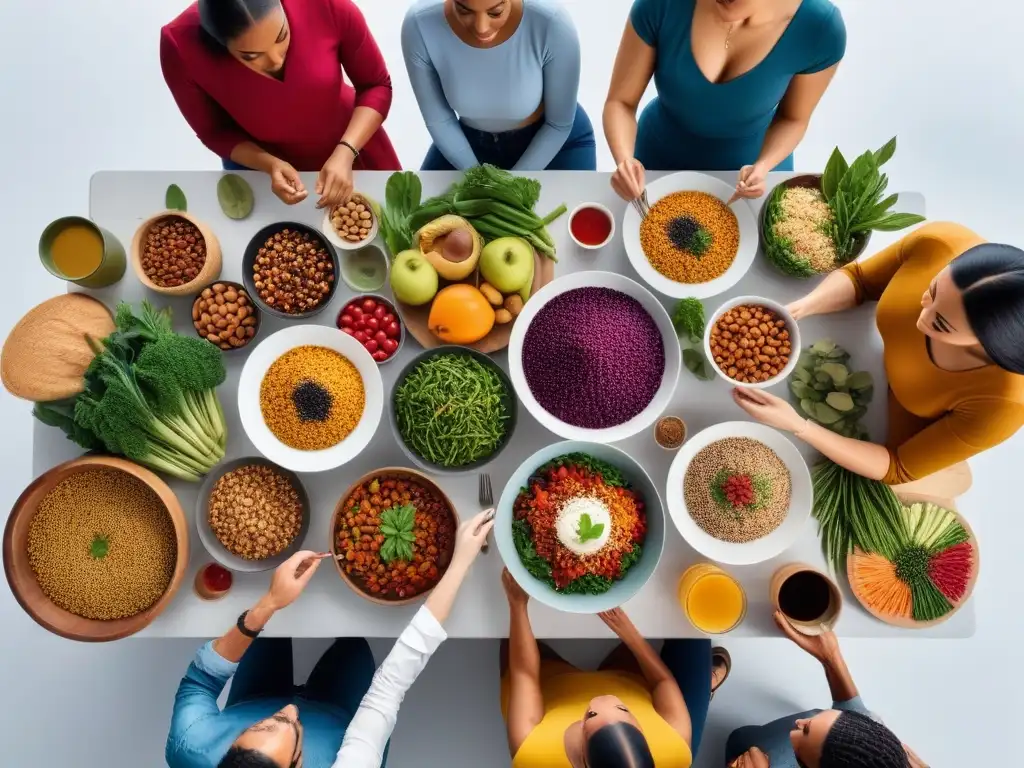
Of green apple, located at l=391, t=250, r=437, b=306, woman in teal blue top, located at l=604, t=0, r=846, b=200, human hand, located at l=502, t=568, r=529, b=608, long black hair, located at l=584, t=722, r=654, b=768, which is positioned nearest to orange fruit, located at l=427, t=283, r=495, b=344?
green apple, located at l=391, t=250, r=437, b=306

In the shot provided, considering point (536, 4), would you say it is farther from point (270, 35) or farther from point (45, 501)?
point (45, 501)

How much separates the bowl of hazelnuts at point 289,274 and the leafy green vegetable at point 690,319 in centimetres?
91

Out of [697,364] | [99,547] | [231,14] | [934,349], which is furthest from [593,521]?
[231,14]

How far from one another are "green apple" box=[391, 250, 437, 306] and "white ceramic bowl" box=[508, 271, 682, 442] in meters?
0.24

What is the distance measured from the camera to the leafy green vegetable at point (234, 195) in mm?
1698

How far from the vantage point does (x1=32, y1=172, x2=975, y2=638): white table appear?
1.59 m

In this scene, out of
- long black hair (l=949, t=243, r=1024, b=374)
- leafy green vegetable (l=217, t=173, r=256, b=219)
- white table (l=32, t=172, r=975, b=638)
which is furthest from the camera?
leafy green vegetable (l=217, t=173, r=256, b=219)

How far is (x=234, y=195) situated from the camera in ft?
5.60

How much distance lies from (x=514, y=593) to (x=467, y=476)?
1.06 ft

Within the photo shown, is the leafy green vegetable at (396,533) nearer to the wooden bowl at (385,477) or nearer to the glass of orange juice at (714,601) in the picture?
the wooden bowl at (385,477)

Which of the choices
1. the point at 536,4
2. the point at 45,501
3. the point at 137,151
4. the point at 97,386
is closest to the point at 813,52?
the point at 536,4

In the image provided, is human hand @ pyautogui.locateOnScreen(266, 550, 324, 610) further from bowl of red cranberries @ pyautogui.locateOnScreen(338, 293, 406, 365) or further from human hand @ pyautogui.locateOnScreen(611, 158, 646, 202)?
human hand @ pyautogui.locateOnScreen(611, 158, 646, 202)

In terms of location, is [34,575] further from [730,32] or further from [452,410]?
[730,32]

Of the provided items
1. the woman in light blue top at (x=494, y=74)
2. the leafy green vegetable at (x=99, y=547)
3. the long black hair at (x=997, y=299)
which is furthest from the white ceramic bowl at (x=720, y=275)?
the leafy green vegetable at (x=99, y=547)
